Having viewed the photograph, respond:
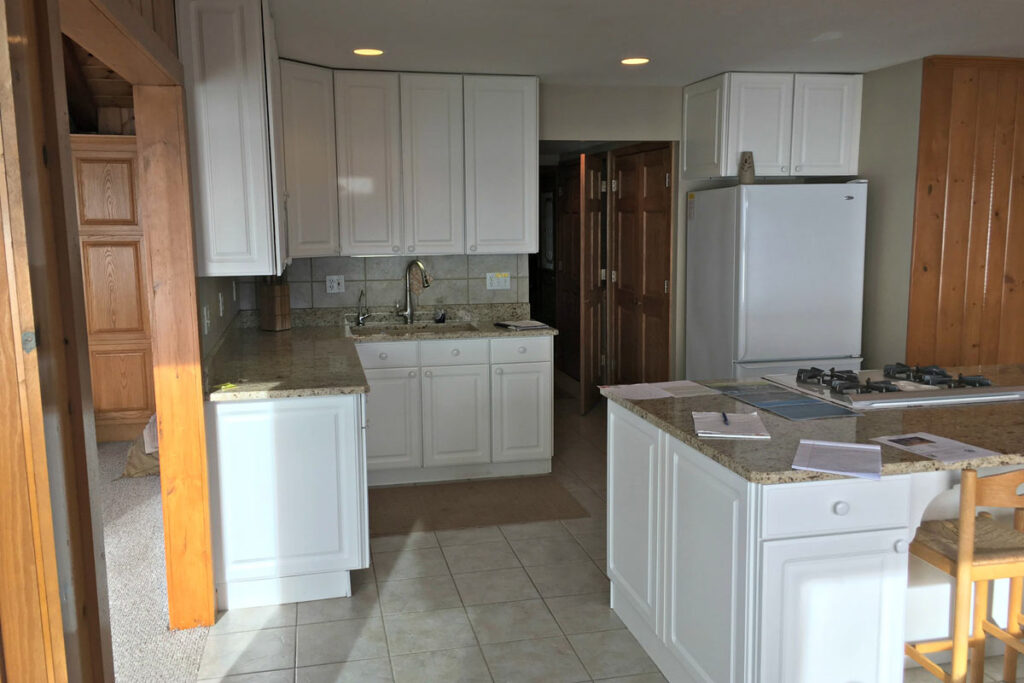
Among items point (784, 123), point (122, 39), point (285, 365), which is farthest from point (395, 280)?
point (122, 39)

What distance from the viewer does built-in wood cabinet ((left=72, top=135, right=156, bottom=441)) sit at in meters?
5.36

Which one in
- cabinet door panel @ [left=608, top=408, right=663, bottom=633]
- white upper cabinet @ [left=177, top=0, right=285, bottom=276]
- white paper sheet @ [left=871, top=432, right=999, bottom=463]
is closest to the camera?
white paper sheet @ [left=871, top=432, right=999, bottom=463]

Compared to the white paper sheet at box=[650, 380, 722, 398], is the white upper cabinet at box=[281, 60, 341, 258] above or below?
above

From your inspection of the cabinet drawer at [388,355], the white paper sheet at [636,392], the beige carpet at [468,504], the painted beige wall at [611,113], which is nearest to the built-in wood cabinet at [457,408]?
the cabinet drawer at [388,355]

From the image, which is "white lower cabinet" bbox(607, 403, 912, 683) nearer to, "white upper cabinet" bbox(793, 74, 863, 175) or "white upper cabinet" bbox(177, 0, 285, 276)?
"white upper cabinet" bbox(177, 0, 285, 276)

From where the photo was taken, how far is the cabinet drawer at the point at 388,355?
14.8ft

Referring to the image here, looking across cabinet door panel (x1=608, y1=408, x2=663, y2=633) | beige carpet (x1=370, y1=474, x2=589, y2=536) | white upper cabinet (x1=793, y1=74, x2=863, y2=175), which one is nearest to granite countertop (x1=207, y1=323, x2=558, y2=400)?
beige carpet (x1=370, y1=474, x2=589, y2=536)

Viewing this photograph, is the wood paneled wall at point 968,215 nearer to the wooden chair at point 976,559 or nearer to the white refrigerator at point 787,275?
the white refrigerator at point 787,275

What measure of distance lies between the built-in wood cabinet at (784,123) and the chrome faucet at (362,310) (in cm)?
221

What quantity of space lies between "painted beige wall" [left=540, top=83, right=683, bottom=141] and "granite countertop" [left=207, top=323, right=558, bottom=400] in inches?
51.7

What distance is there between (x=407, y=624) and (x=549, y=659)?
1.88 feet

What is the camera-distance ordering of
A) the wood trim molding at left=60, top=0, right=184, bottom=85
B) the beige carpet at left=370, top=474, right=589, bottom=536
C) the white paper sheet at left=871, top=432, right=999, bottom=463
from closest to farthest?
1. the wood trim molding at left=60, top=0, right=184, bottom=85
2. the white paper sheet at left=871, top=432, right=999, bottom=463
3. the beige carpet at left=370, top=474, right=589, bottom=536

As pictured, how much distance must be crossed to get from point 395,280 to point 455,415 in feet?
3.22

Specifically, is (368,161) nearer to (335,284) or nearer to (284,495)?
(335,284)
